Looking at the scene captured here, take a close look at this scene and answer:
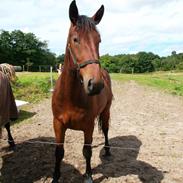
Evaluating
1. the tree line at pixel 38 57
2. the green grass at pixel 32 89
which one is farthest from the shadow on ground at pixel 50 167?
the tree line at pixel 38 57

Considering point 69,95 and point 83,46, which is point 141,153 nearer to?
point 69,95

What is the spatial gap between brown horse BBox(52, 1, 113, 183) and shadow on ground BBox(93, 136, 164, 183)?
0.52 metres

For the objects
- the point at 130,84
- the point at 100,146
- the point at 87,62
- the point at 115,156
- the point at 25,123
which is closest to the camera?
the point at 87,62

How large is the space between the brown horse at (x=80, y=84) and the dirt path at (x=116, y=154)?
1.75 feet

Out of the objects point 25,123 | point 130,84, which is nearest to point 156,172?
point 25,123

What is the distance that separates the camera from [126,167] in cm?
541

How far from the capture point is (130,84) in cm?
1981

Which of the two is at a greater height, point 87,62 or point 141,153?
point 87,62

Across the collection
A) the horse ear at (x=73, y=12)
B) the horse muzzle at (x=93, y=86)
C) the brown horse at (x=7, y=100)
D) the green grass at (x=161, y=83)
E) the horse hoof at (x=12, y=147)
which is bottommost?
the horse hoof at (x=12, y=147)

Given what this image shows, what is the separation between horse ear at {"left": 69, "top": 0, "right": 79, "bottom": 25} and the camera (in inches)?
144

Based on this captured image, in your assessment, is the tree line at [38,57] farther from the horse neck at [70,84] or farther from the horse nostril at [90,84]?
the horse nostril at [90,84]

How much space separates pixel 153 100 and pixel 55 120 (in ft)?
33.1

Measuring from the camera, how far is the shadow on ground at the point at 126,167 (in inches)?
198

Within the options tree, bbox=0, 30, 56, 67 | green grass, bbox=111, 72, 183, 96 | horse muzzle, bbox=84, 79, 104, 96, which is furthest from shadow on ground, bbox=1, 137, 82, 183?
tree, bbox=0, 30, 56, 67
